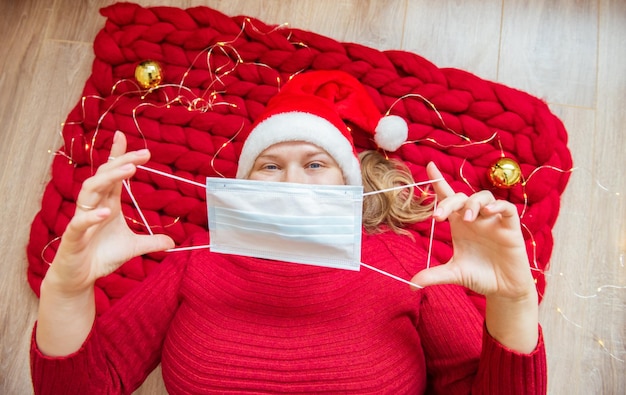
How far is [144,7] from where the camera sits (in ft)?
4.94

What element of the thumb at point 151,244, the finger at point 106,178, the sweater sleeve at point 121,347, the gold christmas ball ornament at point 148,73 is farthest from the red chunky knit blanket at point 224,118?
the finger at point 106,178

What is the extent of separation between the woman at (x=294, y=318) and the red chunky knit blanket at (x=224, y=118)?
243mm

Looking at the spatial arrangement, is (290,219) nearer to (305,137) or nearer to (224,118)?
(305,137)

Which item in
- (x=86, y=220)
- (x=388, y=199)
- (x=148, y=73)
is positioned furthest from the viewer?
(x=148, y=73)

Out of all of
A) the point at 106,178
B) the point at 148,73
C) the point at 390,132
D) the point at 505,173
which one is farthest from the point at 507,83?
the point at 106,178

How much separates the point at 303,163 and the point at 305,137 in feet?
0.16

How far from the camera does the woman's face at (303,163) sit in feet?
3.32

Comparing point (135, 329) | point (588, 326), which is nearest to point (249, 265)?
point (135, 329)

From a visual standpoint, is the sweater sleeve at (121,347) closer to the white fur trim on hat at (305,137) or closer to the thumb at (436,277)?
the white fur trim on hat at (305,137)

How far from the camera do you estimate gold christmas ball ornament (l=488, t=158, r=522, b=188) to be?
1.25 meters

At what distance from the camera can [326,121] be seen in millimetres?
1062

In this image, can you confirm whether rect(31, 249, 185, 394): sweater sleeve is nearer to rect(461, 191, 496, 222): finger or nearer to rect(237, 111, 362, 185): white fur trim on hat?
rect(237, 111, 362, 185): white fur trim on hat

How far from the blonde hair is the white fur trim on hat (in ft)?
0.39

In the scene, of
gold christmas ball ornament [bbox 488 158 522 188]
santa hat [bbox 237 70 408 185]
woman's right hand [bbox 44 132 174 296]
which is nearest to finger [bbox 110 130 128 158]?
Result: woman's right hand [bbox 44 132 174 296]
